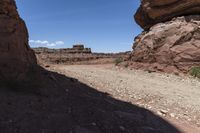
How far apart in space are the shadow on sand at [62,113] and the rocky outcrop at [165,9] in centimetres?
1079

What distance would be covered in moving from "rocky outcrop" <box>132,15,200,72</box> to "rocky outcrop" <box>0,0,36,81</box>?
9786mm

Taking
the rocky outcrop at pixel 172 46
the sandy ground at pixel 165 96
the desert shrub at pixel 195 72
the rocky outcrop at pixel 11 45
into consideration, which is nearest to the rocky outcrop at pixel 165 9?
the rocky outcrop at pixel 172 46

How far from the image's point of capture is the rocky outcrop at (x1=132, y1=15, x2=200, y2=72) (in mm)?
16109

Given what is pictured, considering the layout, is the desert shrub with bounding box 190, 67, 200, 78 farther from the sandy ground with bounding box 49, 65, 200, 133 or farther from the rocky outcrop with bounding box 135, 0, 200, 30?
the rocky outcrop with bounding box 135, 0, 200, 30

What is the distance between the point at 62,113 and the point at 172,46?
11.3 m

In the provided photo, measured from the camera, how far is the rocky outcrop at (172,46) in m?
16.1

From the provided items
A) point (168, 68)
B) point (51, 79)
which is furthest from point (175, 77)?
point (51, 79)

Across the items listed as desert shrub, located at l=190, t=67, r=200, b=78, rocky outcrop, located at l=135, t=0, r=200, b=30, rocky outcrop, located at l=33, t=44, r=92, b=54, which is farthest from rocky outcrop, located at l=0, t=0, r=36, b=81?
rocky outcrop, located at l=33, t=44, r=92, b=54

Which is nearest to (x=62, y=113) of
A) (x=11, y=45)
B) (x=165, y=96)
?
(x=11, y=45)

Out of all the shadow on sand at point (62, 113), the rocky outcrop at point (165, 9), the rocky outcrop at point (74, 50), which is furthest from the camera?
the rocky outcrop at point (74, 50)

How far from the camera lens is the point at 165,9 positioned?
1841 centimetres

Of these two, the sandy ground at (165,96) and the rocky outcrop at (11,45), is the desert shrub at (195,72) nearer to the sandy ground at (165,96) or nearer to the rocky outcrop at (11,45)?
the sandy ground at (165,96)

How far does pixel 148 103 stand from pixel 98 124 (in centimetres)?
317

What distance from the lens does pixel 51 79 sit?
8453 millimetres
